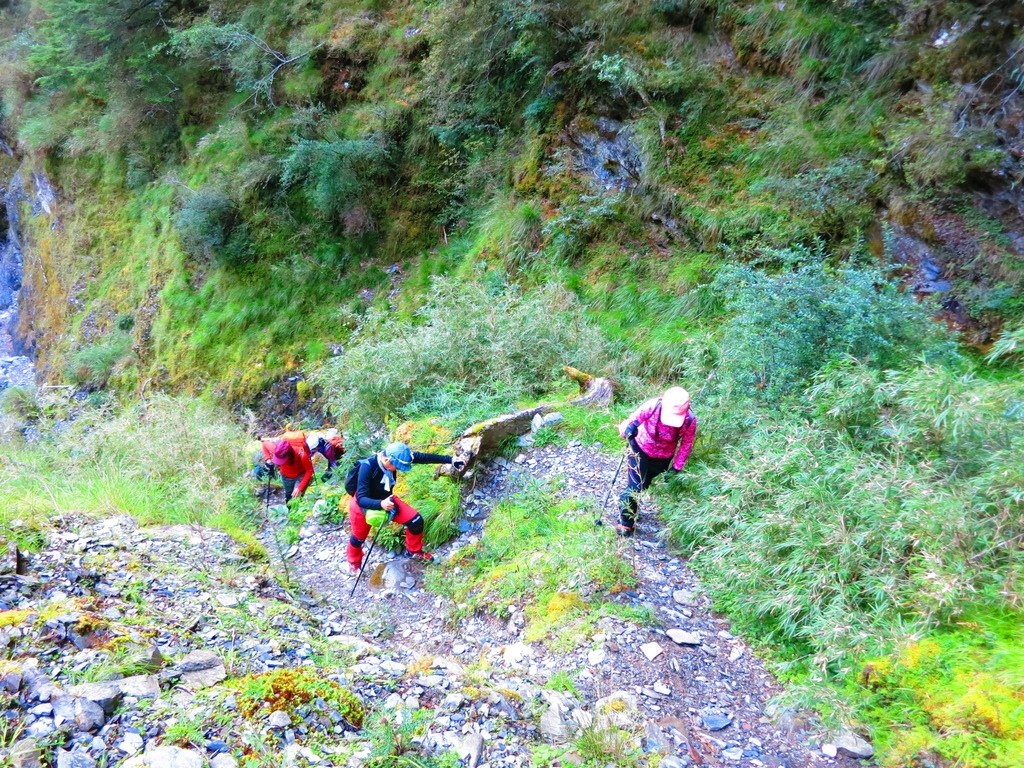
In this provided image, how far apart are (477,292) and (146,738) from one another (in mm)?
Result: 8123

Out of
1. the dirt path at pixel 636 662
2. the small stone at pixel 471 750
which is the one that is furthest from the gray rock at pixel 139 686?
the small stone at pixel 471 750

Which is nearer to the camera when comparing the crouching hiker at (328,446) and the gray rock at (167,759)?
the gray rock at (167,759)

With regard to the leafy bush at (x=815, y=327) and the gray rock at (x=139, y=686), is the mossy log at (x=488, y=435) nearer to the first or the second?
the leafy bush at (x=815, y=327)

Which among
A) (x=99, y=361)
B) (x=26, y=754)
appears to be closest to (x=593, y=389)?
(x=26, y=754)

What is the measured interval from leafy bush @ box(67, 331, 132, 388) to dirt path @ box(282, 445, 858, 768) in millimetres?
14492

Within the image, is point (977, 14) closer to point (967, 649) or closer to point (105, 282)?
point (967, 649)

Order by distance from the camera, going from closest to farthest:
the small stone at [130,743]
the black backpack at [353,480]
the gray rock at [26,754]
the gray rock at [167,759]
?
the gray rock at [26,754] → the gray rock at [167,759] → the small stone at [130,743] → the black backpack at [353,480]

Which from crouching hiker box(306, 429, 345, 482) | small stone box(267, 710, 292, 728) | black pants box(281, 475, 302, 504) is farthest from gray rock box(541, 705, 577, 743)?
black pants box(281, 475, 302, 504)

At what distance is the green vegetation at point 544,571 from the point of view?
14.8ft

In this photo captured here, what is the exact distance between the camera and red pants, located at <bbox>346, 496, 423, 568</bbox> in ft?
19.4

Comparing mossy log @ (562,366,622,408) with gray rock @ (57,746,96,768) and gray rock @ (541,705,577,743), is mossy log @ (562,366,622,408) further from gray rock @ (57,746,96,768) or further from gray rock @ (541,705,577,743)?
gray rock @ (57,746,96,768)

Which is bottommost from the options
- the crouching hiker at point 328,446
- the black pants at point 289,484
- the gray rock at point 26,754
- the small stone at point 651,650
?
the black pants at point 289,484

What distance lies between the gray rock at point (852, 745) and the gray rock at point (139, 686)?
395cm

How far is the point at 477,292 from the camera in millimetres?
10102
